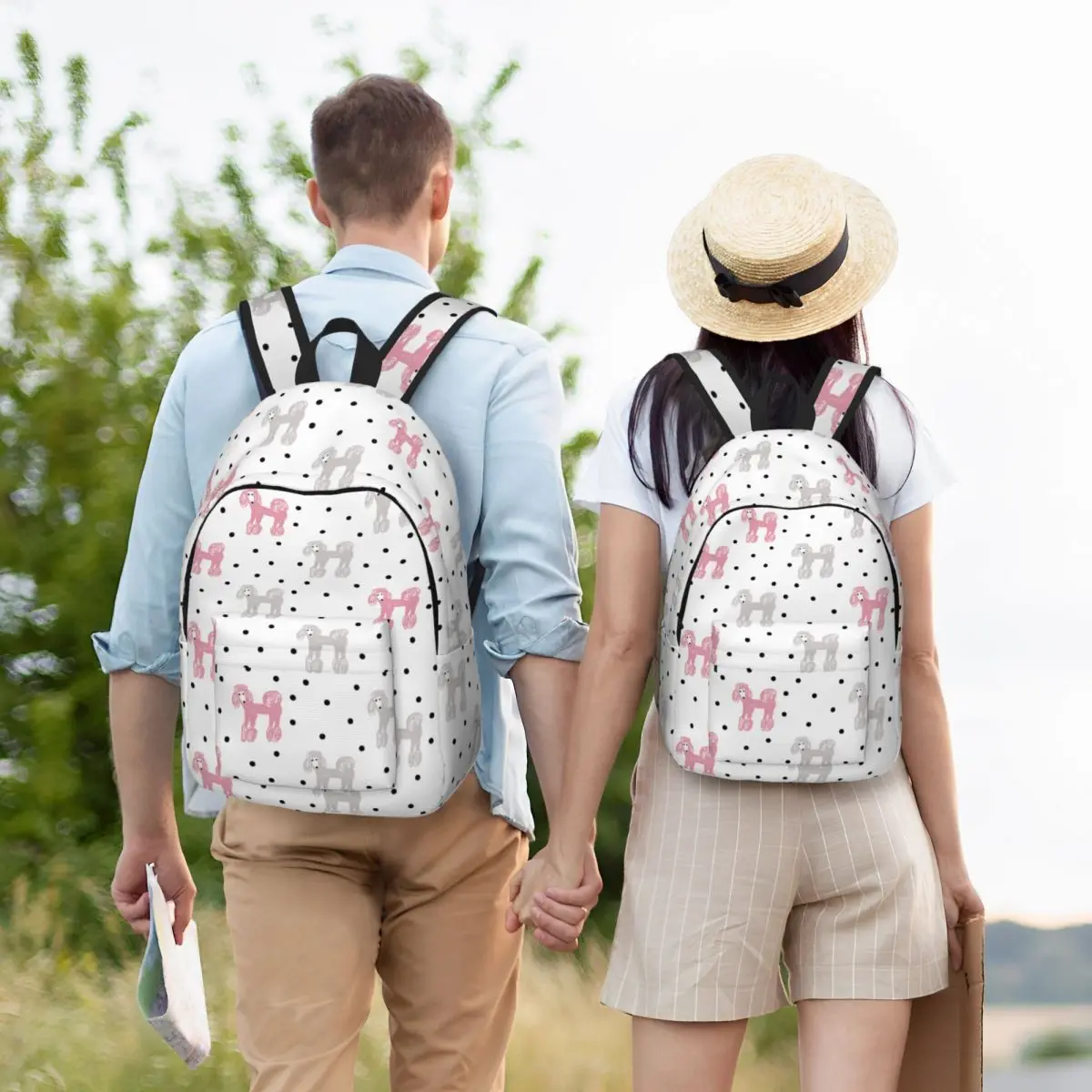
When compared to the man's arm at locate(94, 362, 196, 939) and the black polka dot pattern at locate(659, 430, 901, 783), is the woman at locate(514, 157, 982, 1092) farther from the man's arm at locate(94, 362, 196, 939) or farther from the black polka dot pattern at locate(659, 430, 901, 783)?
the man's arm at locate(94, 362, 196, 939)

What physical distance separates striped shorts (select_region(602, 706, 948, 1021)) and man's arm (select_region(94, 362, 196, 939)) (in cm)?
71

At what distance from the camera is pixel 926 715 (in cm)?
187

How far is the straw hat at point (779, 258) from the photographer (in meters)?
1.83

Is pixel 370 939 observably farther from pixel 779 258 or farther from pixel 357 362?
pixel 779 258

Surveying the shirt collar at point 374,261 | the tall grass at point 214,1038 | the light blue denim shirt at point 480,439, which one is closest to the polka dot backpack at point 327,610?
the light blue denim shirt at point 480,439

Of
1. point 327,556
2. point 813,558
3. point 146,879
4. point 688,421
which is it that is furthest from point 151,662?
point 813,558

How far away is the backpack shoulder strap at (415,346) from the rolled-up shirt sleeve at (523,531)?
0.30 feet

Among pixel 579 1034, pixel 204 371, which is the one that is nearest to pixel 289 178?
pixel 579 1034

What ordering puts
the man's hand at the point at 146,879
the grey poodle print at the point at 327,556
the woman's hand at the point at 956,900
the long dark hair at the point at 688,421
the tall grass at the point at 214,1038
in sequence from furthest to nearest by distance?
the tall grass at the point at 214,1038
the man's hand at the point at 146,879
the woman's hand at the point at 956,900
the long dark hair at the point at 688,421
the grey poodle print at the point at 327,556

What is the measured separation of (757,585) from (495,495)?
0.37 metres

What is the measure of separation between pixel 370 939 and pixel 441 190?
1017 mm

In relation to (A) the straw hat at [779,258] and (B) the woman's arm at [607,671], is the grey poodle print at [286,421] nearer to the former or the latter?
(B) the woman's arm at [607,671]

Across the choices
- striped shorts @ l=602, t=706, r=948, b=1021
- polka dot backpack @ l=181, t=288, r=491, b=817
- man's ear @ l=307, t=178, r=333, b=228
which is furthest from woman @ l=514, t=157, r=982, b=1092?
man's ear @ l=307, t=178, r=333, b=228

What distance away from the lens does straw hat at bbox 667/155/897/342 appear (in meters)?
1.83
